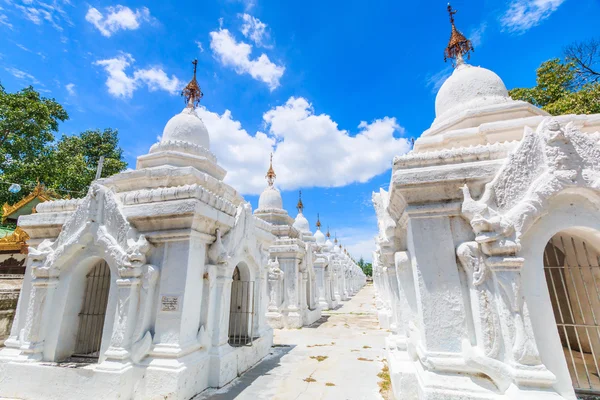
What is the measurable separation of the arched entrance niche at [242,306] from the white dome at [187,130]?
12.8 ft

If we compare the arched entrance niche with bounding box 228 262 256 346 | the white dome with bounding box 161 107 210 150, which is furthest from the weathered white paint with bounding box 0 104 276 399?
the white dome with bounding box 161 107 210 150

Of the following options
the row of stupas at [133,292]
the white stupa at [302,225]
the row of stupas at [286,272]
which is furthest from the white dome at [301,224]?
the row of stupas at [133,292]

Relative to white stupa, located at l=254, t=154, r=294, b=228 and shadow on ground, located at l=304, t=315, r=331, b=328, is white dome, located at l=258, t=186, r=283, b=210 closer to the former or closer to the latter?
white stupa, located at l=254, t=154, r=294, b=228

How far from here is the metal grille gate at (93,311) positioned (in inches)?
261

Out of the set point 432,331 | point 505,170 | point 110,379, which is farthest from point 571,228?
point 110,379

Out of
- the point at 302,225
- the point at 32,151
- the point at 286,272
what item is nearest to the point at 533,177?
the point at 286,272

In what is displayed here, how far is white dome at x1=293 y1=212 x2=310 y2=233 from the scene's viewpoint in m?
22.9

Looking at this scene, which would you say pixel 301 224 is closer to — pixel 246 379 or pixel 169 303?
pixel 246 379

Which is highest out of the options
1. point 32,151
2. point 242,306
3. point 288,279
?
point 32,151

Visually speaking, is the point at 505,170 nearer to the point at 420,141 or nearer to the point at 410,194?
the point at 410,194

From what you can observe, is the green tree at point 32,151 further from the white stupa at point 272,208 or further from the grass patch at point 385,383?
the grass patch at point 385,383

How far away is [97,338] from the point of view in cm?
702

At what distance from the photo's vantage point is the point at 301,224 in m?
23.3

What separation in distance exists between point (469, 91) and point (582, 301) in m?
5.25
